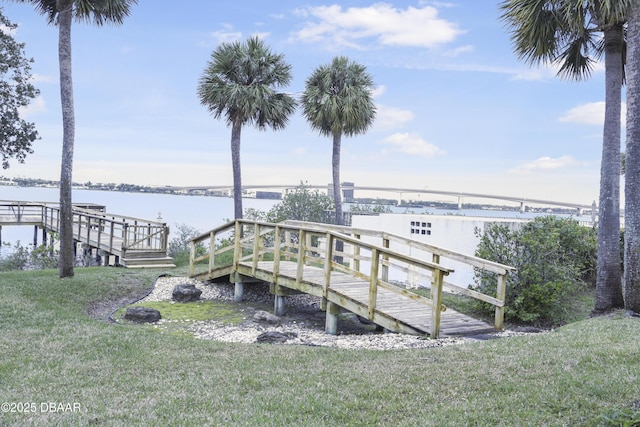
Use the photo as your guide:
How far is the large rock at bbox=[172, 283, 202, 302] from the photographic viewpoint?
438 inches

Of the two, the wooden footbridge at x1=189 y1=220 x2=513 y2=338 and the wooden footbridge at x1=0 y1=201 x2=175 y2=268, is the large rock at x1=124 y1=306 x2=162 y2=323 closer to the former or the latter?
the wooden footbridge at x1=189 y1=220 x2=513 y2=338

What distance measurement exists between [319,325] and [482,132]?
24.4 metres

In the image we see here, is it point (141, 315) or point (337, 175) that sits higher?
point (337, 175)

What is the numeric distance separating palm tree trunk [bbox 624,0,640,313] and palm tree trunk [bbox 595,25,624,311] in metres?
0.47

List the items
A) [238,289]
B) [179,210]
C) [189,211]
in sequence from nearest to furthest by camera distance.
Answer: [238,289], [189,211], [179,210]

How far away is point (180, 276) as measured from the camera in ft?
44.4

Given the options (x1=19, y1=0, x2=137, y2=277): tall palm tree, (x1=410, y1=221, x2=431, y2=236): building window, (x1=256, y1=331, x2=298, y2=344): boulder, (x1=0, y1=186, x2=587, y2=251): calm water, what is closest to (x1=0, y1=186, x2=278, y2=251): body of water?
(x1=0, y1=186, x2=587, y2=251): calm water

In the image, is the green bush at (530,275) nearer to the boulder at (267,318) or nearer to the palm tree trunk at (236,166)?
the boulder at (267,318)

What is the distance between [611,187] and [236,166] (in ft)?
43.9

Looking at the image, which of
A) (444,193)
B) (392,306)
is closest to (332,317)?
(392,306)

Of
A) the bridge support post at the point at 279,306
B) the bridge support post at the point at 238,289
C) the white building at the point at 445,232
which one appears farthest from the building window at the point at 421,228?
the bridge support post at the point at 279,306

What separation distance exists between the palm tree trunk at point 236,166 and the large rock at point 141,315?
981 cm

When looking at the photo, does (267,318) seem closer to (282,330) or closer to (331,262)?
(282,330)

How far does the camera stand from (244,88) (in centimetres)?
1805
